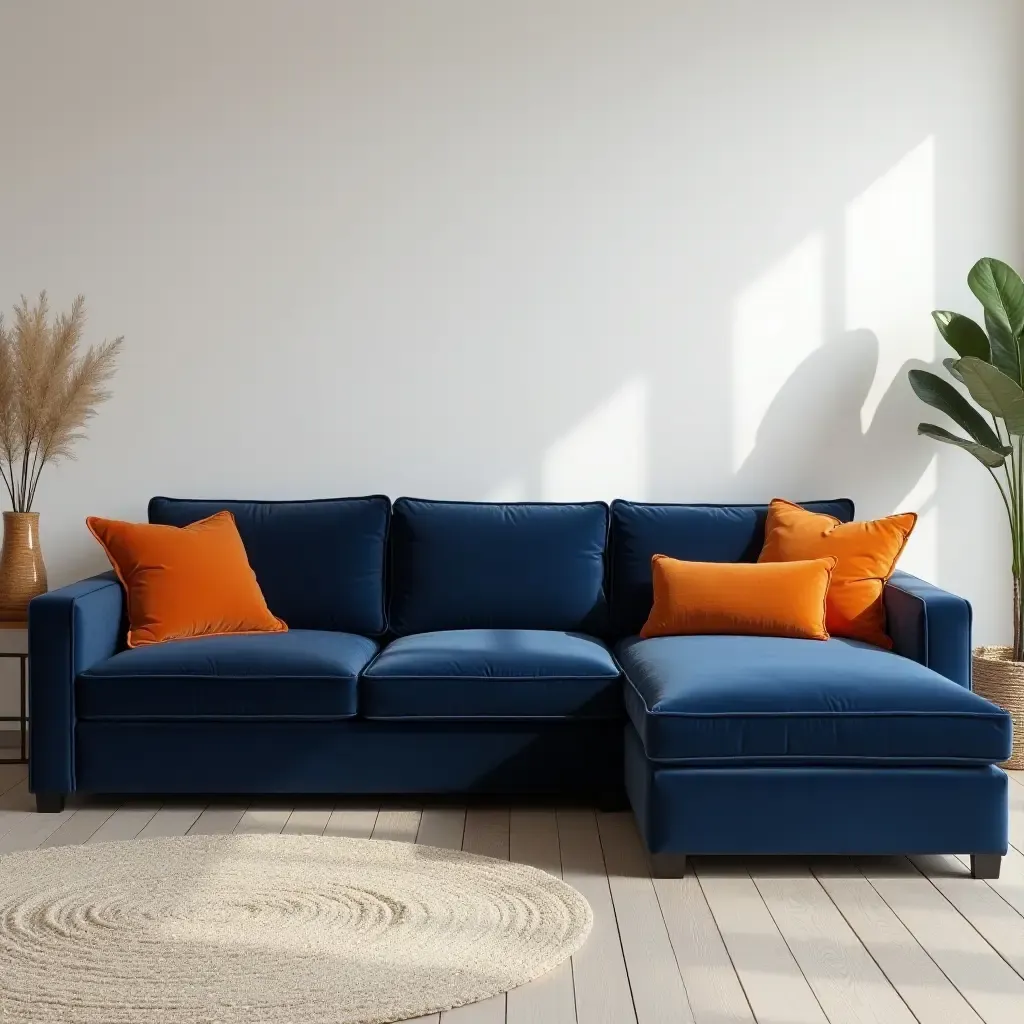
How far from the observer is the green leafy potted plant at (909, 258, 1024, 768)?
13.0 feet

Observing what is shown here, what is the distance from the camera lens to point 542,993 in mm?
2352

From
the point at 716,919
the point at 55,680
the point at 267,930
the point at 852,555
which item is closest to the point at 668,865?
the point at 716,919

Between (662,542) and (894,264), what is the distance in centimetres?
137

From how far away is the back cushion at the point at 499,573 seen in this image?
4090mm

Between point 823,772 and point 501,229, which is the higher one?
point 501,229

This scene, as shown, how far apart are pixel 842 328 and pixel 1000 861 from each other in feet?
6.87

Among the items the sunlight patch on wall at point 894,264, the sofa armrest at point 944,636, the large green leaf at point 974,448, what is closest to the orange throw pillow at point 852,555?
the sofa armrest at point 944,636

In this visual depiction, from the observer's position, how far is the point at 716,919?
2748 mm

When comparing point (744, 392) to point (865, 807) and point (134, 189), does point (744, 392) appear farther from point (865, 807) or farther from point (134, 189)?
point (134, 189)

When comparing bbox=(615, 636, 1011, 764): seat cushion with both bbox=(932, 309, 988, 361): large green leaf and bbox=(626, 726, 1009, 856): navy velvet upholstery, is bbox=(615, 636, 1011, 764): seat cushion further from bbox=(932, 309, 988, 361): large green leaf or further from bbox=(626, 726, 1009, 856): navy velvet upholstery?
bbox=(932, 309, 988, 361): large green leaf

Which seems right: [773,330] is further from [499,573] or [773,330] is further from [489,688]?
[489,688]

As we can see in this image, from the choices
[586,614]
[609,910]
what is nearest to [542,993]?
[609,910]

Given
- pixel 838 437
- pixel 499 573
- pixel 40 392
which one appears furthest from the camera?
pixel 838 437

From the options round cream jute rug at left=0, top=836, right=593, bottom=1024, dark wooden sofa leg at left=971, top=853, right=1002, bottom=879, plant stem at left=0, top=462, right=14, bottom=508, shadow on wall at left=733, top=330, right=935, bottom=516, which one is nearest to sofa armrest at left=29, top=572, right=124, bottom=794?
round cream jute rug at left=0, top=836, right=593, bottom=1024
